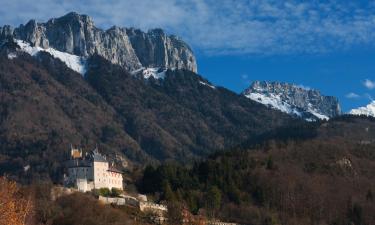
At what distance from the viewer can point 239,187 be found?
166 m

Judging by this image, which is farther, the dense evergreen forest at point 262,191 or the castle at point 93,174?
the castle at point 93,174

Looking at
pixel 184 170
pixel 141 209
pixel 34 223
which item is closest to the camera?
pixel 34 223

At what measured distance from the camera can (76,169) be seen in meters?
156

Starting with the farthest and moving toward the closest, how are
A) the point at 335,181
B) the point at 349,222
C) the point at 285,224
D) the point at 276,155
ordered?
1. the point at 276,155
2. the point at 335,181
3. the point at 349,222
4. the point at 285,224

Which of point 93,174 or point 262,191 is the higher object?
point 93,174

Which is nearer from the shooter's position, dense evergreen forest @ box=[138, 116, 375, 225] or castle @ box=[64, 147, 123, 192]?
dense evergreen forest @ box=[138, 116, 375, 225]

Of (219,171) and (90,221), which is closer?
(90,221)

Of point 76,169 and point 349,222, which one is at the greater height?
point 76,169

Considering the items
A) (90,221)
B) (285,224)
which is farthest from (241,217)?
(90,221)

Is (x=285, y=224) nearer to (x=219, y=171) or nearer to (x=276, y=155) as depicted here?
(x=219, y=171)

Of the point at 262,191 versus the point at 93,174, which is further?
the point at 262,191

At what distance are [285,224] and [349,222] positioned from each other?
1722 centimetres

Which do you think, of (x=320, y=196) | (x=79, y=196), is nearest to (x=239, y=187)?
(x=320, y=196)

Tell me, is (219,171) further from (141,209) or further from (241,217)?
(141,209)
